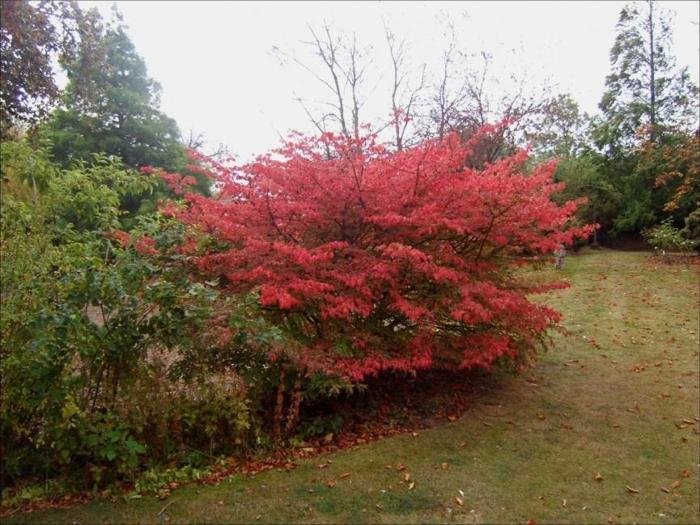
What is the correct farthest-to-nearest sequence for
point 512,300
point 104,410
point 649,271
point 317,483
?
1. point 649,271
2. point 512,300
3. point 317,483
4. point 104,410

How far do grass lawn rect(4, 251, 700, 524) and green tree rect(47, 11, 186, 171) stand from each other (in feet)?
47.5

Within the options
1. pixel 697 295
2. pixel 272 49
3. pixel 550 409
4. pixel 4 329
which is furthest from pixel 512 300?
pixel 272 49

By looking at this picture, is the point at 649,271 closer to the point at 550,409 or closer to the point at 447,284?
the point at 550,409

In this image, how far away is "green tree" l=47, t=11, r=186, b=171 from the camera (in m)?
15.9

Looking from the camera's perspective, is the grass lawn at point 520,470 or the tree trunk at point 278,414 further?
the tree trunk at point 278,414

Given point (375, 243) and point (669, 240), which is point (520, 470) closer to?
point (375, 243)

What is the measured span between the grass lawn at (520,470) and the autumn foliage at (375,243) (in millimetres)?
696

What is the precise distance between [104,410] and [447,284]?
2.86m

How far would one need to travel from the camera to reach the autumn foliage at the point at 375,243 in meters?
3.97

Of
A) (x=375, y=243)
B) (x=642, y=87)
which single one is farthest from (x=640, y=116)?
(x=375, y=243)

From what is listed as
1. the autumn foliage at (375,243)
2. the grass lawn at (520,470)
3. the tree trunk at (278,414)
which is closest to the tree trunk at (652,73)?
the grass lawn at (520,470)

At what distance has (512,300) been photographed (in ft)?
13.9

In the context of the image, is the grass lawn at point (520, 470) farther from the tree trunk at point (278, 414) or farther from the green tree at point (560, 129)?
the green tree at point (560, 129)

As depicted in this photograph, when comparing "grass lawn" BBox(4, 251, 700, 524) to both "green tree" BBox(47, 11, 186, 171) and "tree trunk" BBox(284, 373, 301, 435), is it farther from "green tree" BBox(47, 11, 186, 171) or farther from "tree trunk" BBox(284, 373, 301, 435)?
"green tree" BBox(47, 11, 186, 171)
